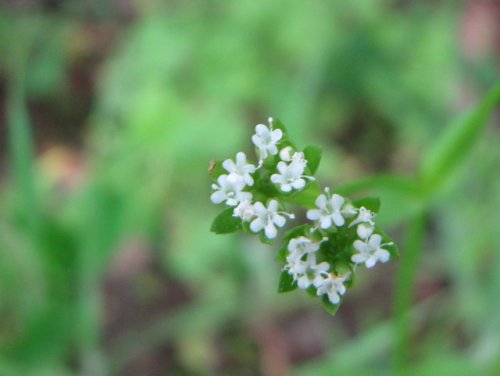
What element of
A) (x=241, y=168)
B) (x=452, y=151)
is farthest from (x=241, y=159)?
(x=452, y=151)

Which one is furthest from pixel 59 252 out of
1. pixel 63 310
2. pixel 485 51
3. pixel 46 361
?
pixel 485 51

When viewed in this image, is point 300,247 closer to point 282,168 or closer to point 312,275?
point 312,275

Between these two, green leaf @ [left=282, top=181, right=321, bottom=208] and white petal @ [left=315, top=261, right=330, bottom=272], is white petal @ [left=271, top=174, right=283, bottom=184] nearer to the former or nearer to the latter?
green leaf @ [left=282, top=181, right=321, bottom=208]

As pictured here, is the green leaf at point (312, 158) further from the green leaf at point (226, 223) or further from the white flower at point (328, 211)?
the green leaf at point (226, 223)

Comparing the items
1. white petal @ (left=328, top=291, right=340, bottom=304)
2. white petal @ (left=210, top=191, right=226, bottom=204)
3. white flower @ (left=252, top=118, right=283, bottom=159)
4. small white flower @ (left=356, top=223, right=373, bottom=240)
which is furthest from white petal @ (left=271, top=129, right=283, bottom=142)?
white petal @ (left=328, top=291, right=340, bottom=304)

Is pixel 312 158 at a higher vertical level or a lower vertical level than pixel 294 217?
higher
